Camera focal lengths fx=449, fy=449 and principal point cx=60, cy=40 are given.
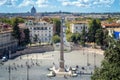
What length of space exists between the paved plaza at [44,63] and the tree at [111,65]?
21.7m

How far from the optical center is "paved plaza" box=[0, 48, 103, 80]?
51.7 meters

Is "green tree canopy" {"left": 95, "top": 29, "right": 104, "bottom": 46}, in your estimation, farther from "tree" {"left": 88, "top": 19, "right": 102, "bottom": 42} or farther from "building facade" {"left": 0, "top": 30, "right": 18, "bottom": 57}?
"building facade" {"left": 0, "top": 30, "right": 18, "bottom": 57}

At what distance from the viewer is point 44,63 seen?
6600 cm

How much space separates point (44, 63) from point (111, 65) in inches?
1543

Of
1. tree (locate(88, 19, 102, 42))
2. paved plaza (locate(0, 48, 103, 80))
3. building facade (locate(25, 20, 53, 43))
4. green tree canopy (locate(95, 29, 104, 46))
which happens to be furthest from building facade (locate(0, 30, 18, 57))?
green tree canopy (locate(95, 29, 104, 46))

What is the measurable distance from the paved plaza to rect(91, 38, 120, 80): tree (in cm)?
2172

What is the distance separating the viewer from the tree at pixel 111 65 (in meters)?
26.6

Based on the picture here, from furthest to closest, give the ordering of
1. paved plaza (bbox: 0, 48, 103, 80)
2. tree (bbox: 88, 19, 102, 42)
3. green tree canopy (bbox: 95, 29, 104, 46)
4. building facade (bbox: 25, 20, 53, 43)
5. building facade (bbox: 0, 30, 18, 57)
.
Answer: building facade (bbox: 25, 20, 53, 43), tree (bbox: 88, 19, 102, 42), green tree canopy (bbox: 95, 29, 104, 46), building facade (bbox: 0, 30, 18, 57), paved plaza (bbox: 0, 48, 103, 80)

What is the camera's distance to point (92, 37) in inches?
3556

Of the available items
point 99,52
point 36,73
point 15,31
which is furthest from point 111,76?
point 15,31

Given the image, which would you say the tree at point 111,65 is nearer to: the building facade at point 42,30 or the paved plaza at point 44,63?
the paved plaza at point 44,63

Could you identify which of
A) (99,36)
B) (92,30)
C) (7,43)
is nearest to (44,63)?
(7,43)

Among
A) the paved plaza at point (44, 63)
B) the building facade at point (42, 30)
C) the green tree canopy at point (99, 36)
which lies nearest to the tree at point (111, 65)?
the paved plaza at point (44, 63)

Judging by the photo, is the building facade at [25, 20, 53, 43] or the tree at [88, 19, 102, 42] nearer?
the tree at [88, 19, 102, 42]
